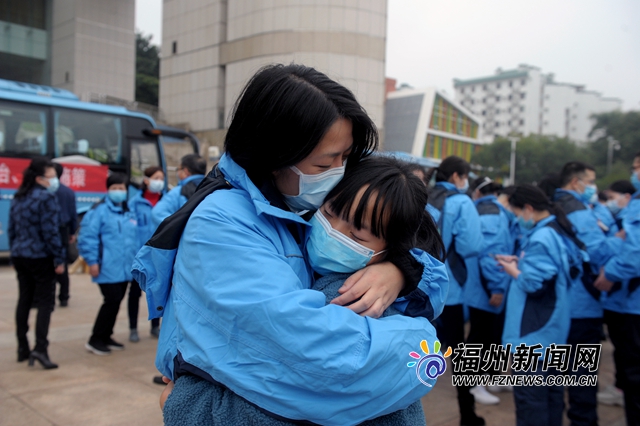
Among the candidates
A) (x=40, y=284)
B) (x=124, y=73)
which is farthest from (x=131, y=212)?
(x=124, y=73)

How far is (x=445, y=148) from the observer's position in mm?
42344

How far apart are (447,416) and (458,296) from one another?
95cm

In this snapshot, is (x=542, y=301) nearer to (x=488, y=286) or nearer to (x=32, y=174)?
(x=488, y=286)

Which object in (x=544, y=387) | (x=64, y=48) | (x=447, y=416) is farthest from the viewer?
(x=64, y=48)

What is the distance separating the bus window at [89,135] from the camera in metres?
10.8

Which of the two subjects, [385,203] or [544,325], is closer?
[385,203]

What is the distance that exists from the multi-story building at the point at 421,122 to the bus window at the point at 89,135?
25.6 meters

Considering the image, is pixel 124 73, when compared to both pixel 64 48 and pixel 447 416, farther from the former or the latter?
pixel 447 416

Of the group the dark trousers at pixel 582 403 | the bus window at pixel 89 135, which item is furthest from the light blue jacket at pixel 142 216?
the bus window at pixel 89 135

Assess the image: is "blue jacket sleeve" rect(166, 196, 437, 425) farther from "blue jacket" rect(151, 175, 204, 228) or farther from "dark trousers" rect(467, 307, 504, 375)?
"blue jacket" rect(151, 175, 204, 228)

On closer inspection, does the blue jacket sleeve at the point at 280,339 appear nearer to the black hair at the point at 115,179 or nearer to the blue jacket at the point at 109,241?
the blue jacket at the point at 109,241

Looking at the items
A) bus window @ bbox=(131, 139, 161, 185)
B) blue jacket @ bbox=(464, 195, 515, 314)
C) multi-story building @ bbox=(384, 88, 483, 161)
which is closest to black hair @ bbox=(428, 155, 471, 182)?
blue jacket @ bbox=(464, 195, 515, 314)

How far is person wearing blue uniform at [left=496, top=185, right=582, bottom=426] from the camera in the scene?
10.5 ft

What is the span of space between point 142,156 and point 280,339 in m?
11.7
